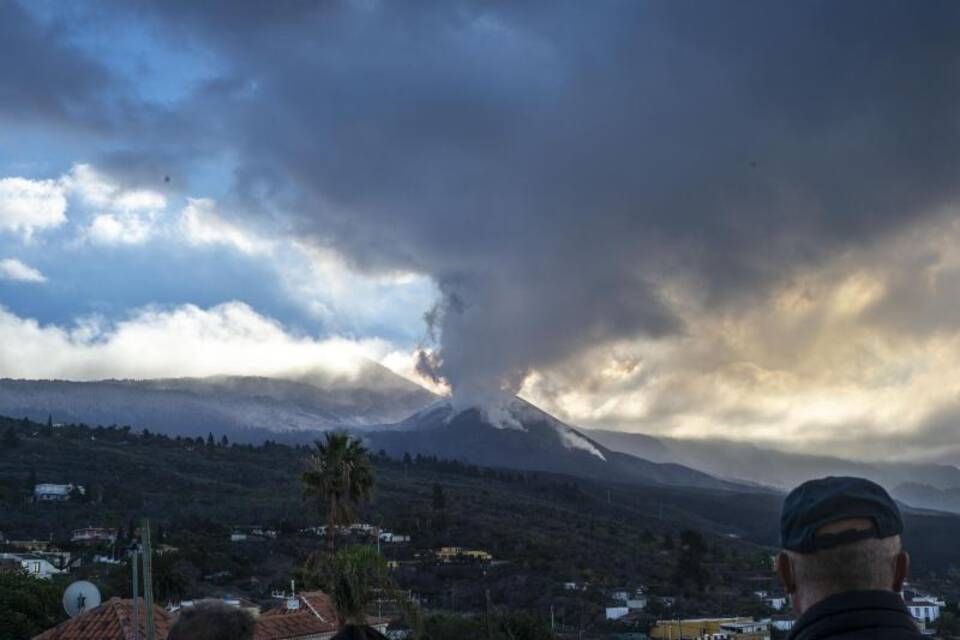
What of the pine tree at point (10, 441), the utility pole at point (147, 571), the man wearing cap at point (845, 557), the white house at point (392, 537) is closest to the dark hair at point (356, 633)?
the man wearing cap at point (845, 557)

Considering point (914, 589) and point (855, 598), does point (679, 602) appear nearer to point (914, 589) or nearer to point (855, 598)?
point (914, 589)

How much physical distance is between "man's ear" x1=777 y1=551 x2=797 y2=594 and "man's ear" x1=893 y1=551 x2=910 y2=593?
0.96 ft

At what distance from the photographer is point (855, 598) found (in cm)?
312

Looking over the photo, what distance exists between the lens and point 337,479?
36312 millimetres

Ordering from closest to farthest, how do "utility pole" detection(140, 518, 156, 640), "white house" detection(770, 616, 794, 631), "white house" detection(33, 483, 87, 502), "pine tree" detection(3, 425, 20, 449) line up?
"utility pole" detection(140, 518, 156, 640)
"white house" detection(770, 616, 794, 631)
"white house" detection(33, 483, 87, 502)
"pine tree" detection(3, 425, 20, 449)

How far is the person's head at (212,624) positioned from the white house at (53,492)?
115 meters

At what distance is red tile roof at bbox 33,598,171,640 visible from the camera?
29.6 metres

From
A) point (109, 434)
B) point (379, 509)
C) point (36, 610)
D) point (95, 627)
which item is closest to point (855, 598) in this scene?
point (95, 627)

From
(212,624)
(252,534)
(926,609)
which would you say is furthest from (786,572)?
(252,534)

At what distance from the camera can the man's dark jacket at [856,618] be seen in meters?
3.02

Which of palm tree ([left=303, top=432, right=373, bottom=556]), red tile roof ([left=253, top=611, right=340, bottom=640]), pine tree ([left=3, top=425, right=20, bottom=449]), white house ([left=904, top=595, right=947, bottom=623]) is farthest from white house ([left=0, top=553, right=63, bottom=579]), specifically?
pine tree ([left=3, top=425, right=20, bottom=449])

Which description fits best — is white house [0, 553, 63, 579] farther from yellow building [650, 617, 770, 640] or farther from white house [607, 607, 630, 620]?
yellow building [650, 617, 770, 640]

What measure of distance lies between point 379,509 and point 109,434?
76970 millimetres

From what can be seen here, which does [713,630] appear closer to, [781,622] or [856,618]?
[781,622]
